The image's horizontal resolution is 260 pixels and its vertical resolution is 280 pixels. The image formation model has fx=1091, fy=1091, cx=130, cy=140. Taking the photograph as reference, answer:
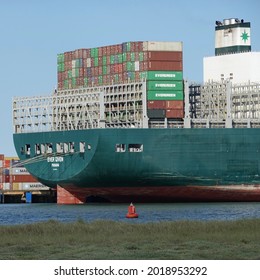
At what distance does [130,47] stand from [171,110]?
576 cm

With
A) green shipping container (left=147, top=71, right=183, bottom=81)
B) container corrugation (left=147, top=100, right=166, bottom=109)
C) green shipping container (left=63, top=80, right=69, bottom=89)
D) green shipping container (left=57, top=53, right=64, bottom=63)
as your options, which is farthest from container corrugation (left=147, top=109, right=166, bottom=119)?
green shipping container (left=57, top=53, right=64, bottom=63)

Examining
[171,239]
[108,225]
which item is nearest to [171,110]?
[108,225]

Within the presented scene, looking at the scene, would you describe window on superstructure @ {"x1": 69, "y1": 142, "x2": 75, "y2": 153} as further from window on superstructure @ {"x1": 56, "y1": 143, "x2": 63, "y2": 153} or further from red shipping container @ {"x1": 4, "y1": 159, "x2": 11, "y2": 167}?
red shipping container @ {"x1": 4, "y1": 159, "x2": 11, "y2": 167}

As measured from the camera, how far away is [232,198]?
8288 cm

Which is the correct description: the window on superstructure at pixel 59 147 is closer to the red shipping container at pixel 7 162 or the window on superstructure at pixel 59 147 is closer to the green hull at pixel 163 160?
the green hull at pixel 163 160

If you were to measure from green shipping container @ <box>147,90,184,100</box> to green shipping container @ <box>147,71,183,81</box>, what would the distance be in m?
1.01

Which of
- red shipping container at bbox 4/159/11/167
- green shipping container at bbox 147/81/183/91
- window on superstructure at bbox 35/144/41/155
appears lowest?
red shipping container at bbox 4/159/11/167

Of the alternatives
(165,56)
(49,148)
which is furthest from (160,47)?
(49,148)

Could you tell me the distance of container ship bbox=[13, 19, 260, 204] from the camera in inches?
3184

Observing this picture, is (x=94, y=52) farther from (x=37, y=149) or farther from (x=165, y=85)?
(x=37, y=149)

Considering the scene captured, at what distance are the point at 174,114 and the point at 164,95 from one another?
5.42 feet

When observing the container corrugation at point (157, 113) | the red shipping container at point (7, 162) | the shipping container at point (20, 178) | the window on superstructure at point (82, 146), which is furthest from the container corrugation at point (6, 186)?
the container corrugation at point (157, 113)

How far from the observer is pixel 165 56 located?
80688mm

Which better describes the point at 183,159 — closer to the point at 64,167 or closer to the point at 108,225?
the point at 64,167
